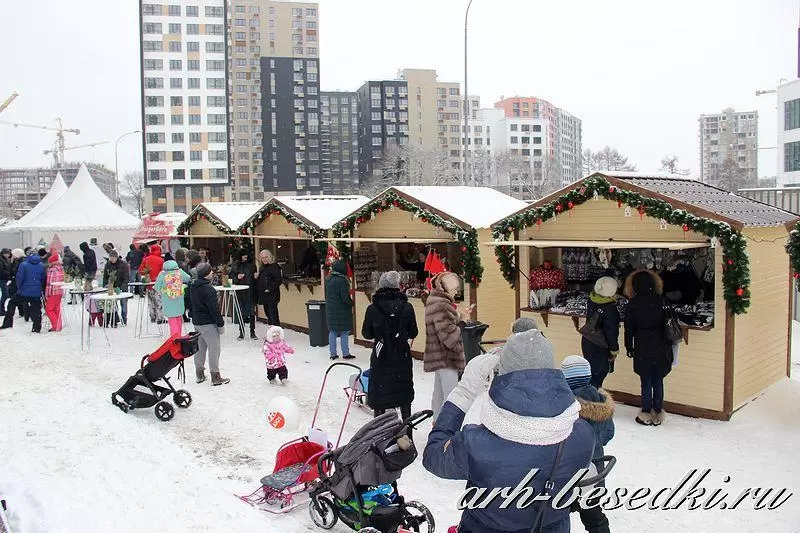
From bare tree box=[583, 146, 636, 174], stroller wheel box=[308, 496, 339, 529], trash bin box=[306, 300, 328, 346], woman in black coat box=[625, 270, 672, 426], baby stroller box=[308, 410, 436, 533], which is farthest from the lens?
bare tree box=[583, 146, 636, 174]

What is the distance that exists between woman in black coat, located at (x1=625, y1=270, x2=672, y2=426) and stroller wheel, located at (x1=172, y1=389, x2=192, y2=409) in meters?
5.11

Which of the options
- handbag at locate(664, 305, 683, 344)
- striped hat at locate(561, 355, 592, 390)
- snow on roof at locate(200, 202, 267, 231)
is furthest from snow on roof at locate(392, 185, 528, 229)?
striped hat at locate(561, 355, 592, 390)

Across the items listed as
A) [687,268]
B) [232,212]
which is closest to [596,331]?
[687,268]

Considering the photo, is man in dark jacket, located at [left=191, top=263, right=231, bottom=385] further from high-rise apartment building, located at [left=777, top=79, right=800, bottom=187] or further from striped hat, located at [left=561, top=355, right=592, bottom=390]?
high-rise apartment building, located at [left=777, top=79, right=800, bottom=187]

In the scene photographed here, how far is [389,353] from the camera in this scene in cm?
706

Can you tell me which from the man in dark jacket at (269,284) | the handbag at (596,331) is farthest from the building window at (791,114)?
the handbag at (596,331)

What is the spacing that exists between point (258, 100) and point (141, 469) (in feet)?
280

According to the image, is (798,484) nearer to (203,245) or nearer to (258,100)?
(203,245)

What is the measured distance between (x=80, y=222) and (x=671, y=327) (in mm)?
24293

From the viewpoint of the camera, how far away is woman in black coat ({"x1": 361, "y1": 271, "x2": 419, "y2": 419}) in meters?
7.04

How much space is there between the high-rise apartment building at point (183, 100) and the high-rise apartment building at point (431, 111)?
29.3 meters

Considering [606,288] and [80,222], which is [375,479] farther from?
[80,222]

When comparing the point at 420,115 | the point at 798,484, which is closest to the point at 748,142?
the point at 420,115

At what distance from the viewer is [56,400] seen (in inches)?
332
